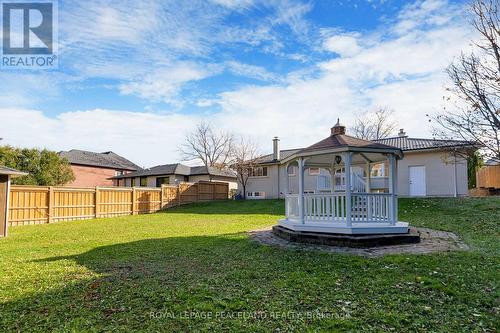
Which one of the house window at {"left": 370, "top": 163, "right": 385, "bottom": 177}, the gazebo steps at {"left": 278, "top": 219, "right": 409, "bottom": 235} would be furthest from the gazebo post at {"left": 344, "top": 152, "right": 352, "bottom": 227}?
the house window at {"left": 370, "top": 163, "right": 385, "bottom": 177}

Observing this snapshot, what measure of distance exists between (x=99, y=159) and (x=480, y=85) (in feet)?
123

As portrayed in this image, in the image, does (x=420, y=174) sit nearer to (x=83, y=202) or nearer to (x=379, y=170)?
(x=379, y=170)

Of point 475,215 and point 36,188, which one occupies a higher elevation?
point 36,188

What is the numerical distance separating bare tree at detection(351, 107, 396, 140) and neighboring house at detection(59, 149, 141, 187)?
2887 cm

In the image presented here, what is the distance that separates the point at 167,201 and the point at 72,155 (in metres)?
18.8

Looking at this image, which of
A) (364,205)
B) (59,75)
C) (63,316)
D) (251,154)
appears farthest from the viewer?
(251,154)

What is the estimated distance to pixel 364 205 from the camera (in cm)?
840

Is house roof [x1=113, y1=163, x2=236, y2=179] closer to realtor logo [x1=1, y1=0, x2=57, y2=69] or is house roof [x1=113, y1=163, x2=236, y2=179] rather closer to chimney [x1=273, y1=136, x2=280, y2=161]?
chimney [x1=273, y1=136, x2=280, y2=161]

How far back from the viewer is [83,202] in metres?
16.7

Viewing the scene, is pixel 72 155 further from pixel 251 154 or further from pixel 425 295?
pixel 425 295

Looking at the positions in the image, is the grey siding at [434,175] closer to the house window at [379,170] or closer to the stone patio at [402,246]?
the house window at [379,170]

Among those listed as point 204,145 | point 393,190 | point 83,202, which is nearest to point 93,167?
point 204,145

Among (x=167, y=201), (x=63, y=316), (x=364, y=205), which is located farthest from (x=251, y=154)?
(x=63, y=316)

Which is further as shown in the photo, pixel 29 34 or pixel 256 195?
pixel 256 195
